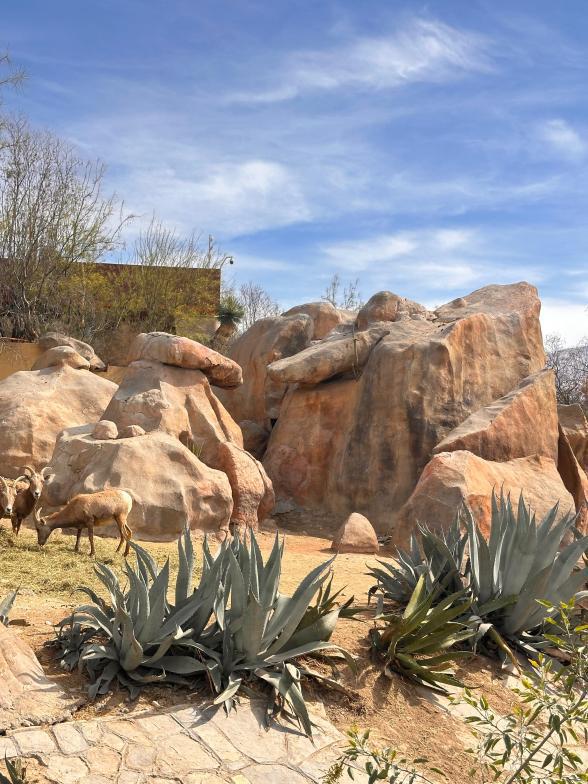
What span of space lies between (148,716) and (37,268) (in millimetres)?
20034

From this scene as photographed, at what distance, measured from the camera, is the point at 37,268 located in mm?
22484

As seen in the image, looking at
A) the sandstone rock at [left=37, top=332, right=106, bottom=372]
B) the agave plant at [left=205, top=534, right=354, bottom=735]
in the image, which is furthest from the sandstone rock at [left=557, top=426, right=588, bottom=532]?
the sandstone rock at [left=37, top=332, right=106, bottom=372]

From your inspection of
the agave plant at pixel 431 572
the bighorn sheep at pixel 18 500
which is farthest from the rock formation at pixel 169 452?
the agave plant at pixel 431 572

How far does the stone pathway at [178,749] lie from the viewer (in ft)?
12.3

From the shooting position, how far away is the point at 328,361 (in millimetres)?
15547

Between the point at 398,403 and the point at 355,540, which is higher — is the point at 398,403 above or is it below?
above

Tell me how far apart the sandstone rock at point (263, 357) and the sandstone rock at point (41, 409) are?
462 cm

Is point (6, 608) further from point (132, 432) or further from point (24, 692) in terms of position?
point (132, 432)

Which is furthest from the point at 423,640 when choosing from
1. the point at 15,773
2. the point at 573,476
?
the point at 573,476

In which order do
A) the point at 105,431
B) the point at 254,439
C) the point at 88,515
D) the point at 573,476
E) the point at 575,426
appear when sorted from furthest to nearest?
the point at 254,439, the point at 575,426, the point at 573,476, the point at 105,431, the point at 88,515

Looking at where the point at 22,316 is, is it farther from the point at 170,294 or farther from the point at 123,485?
the point at 123,485

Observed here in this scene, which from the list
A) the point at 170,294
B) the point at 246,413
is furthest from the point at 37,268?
the point at 246,413

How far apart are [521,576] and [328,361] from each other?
970 centimetres

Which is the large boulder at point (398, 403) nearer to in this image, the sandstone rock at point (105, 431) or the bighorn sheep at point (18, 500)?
the sandstone rock at point (105, 431)
